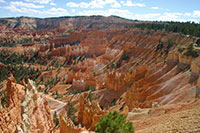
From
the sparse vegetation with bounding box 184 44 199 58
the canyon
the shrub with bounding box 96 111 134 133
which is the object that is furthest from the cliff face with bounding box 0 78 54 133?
the sparse vegetation with bounding box 184 44 199 58

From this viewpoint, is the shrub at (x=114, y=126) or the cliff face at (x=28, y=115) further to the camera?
the cliff face at (x=28, y=115)

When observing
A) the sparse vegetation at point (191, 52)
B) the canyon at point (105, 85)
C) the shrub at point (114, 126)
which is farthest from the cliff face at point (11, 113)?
the sparse vegetation at point (191, 52)

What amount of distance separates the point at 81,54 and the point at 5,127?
2700 inches

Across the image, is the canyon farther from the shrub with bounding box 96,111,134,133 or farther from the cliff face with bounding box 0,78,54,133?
the shrub with bounding box 96,111,134,133

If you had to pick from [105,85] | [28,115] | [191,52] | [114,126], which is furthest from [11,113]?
[191,52]

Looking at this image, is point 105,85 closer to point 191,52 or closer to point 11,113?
point 191,52

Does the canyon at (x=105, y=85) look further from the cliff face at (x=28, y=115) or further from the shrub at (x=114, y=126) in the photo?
the shrub at (x=114, y=126)

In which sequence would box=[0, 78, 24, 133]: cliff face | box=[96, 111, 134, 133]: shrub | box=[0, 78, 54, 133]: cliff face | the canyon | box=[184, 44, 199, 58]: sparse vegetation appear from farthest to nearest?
box=[184, 44, 199, 58]: sparse vegetation
box=[0, 78, 24, 133]: cliff face
the canyon
box=[0, 78, 54, 133]: cliff face
box=[96, 111, 134, 133]: shrub

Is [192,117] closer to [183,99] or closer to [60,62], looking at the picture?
[183,99]

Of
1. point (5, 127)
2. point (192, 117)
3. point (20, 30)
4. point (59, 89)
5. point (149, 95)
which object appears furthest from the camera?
point (20, 30)

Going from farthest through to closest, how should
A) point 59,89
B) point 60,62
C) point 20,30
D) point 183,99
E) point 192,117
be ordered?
point 20,30
point 60,62
point 59,89
point 183,99
point 192,117

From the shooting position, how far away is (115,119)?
1271 centimetres

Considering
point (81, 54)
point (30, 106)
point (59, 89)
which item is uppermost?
point (30, 106)

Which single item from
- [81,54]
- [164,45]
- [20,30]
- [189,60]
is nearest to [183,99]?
[189,60]
